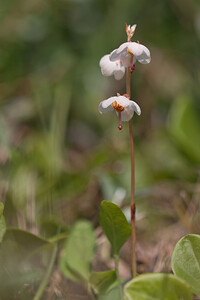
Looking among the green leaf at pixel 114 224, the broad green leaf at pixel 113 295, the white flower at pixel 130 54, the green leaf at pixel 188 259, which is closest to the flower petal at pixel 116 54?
the white flower at pixel 130 54

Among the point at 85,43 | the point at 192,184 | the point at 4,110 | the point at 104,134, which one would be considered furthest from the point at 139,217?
the point at 85,43

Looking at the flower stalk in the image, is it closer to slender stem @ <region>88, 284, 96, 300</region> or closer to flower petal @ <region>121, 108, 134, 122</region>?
flower petal @ <region>121, 108, 134, 122</region>

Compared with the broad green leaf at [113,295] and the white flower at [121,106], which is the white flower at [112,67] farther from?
the broad green leaf at [113,295]

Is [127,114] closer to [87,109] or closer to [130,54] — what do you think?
[130,54]

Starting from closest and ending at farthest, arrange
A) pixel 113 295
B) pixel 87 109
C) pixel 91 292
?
pixel 113 295 < pixel 91 292 < pixel 87 109

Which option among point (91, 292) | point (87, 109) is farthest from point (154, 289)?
point (87, 109)

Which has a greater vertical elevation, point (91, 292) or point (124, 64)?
point (124, 64)

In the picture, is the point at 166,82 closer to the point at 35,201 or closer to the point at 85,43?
the point at 85,43
